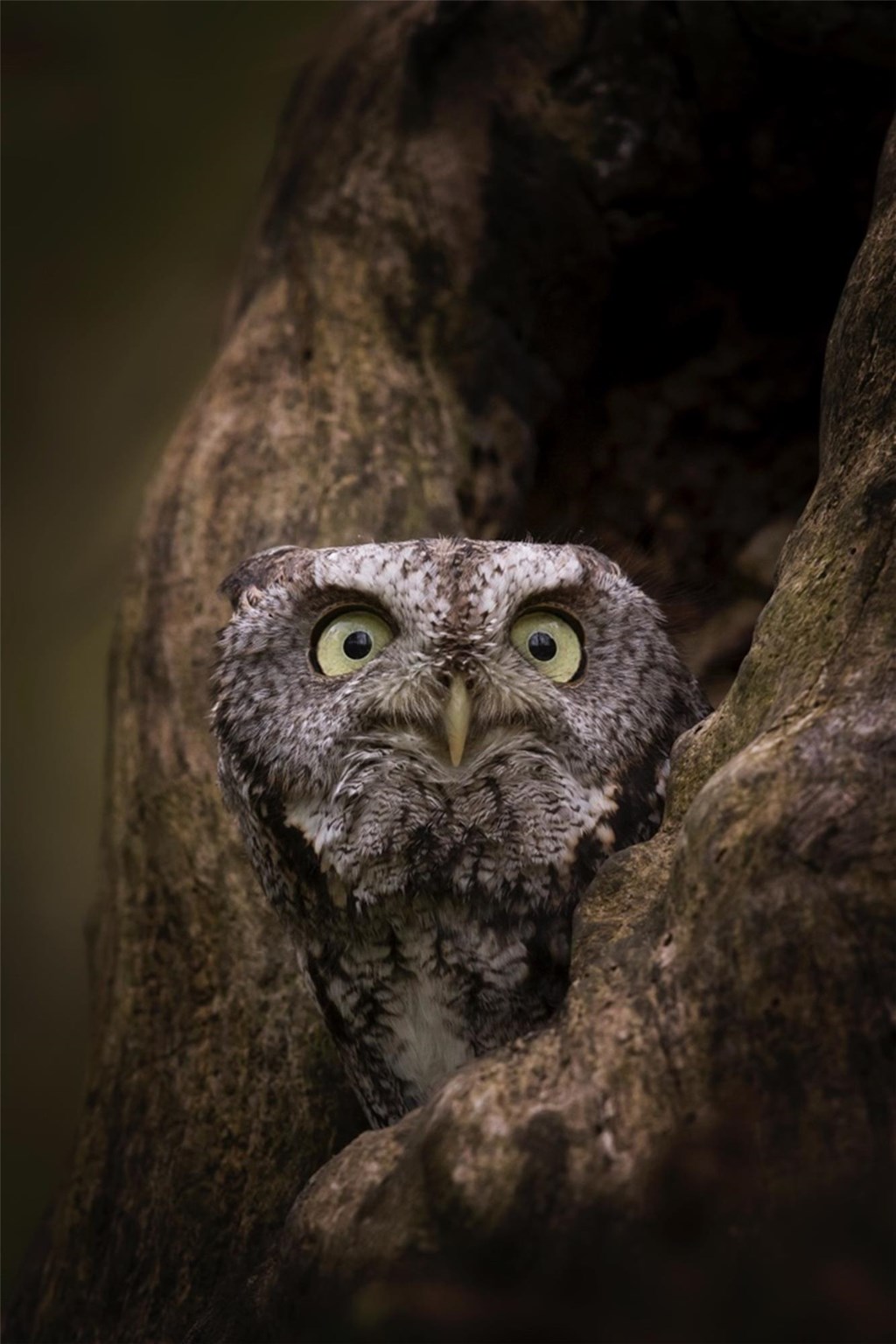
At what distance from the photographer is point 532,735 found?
2.02m

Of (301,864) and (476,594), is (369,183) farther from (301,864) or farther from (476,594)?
(301,864)

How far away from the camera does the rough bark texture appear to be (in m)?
1.41

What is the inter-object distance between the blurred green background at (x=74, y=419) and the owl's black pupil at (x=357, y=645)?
8.12ft

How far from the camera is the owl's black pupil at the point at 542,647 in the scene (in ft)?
6.81

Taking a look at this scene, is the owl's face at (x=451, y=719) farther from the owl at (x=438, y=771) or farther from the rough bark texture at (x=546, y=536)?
the rough bark texture at (x=546, y=536)

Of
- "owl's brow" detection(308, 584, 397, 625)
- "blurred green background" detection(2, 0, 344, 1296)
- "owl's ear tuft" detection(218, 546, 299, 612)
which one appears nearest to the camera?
"owl's brow" detection(308, 584, 397, 625)

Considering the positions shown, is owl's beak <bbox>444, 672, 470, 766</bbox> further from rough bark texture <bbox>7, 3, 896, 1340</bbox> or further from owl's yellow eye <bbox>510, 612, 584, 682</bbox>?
rough bark texture <bbox>7, 3, 896, 1340</bbox>

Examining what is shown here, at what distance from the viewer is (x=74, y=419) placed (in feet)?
15.6

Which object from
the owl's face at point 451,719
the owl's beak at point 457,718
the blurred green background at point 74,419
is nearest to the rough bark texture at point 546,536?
the owl's face at point 451,719

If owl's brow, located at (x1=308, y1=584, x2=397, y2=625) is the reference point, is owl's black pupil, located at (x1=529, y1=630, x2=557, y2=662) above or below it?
below

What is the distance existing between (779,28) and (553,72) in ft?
1.62

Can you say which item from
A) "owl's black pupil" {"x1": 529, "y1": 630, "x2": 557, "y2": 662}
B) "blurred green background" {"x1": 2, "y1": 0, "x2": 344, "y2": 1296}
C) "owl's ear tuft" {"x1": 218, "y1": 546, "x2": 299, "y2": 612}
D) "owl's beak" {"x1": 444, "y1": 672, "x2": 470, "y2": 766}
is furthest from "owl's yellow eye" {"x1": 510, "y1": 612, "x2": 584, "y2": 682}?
"blurred green background" {"x1": 2, "y1": 0, "x2": 344, "y2": 1296}

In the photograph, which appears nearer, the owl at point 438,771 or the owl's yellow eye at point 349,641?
the owl at point 438,771

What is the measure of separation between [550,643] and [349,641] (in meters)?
0.31
